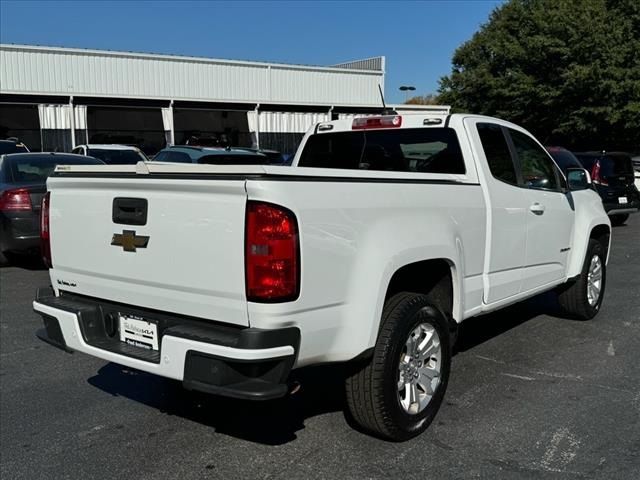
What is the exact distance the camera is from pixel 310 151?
534 centimetres

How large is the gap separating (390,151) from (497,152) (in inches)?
30.8

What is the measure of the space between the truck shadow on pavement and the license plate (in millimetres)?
415

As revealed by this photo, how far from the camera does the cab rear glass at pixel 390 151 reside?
15.2 feet

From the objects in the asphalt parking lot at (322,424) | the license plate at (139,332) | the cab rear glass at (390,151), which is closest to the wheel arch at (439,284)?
the asphalt parking lot at (322,424)

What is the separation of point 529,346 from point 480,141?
1.96m

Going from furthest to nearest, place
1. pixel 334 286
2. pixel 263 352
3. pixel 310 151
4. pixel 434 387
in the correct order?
pixel 310 151, pixel 434 387, pixel 334 286, pixel 263 352

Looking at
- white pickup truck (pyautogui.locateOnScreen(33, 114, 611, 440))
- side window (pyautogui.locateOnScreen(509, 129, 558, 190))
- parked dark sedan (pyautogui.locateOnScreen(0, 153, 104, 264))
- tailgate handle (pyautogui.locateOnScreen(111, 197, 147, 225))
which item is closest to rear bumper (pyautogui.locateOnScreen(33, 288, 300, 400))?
white pickup truck (pyautogui.locateOnScreen(33, 114, 611, 440))

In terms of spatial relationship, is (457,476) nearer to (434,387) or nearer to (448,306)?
(434,387)

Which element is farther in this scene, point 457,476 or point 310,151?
point 310,151

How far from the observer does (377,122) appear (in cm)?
489

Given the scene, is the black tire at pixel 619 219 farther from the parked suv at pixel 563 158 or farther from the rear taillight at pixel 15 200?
the rear taillight at pixel 15 200

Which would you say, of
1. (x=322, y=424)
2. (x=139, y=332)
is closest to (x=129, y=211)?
(x=139, y=332)

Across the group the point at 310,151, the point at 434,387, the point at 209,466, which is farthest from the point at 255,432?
the point at 310,151

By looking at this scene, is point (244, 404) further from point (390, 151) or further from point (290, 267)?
point (390, 151)
